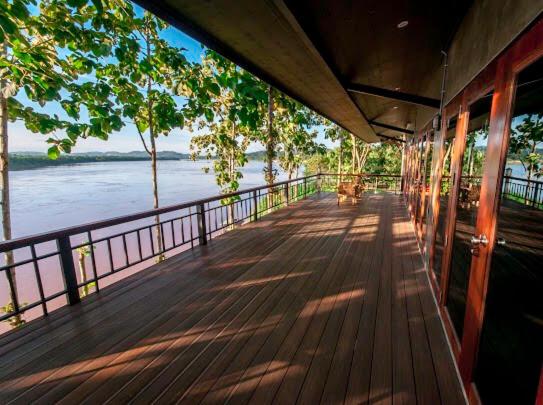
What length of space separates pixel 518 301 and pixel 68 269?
4482 millimetres

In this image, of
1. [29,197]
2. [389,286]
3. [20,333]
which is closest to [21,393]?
[20,333]

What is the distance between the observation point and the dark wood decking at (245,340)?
159 cm

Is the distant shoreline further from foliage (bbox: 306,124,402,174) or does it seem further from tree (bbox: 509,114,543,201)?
tree (bbox: 509,114,543,201)

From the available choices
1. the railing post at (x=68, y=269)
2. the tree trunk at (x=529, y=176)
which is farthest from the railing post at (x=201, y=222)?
the tree trunk at (x=529, y=176)

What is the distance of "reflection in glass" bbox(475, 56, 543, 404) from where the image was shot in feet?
5.24

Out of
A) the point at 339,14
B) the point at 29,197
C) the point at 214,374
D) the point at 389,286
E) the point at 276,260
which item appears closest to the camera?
the point at 214,374

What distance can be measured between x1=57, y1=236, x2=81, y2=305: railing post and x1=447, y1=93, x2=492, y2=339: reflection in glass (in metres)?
3.52

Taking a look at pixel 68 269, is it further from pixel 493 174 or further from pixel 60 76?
pixel 493 174

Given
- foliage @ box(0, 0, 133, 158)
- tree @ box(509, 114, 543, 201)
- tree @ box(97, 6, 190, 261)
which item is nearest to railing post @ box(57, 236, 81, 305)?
tree @ box(97, 6, 190, 261)

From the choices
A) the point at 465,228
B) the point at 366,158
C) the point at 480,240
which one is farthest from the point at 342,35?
the point at 366,158

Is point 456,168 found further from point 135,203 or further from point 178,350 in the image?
point 135,203

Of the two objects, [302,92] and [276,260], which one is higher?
[302,92]

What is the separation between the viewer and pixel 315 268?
340 cm

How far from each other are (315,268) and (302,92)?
242 centimetres
